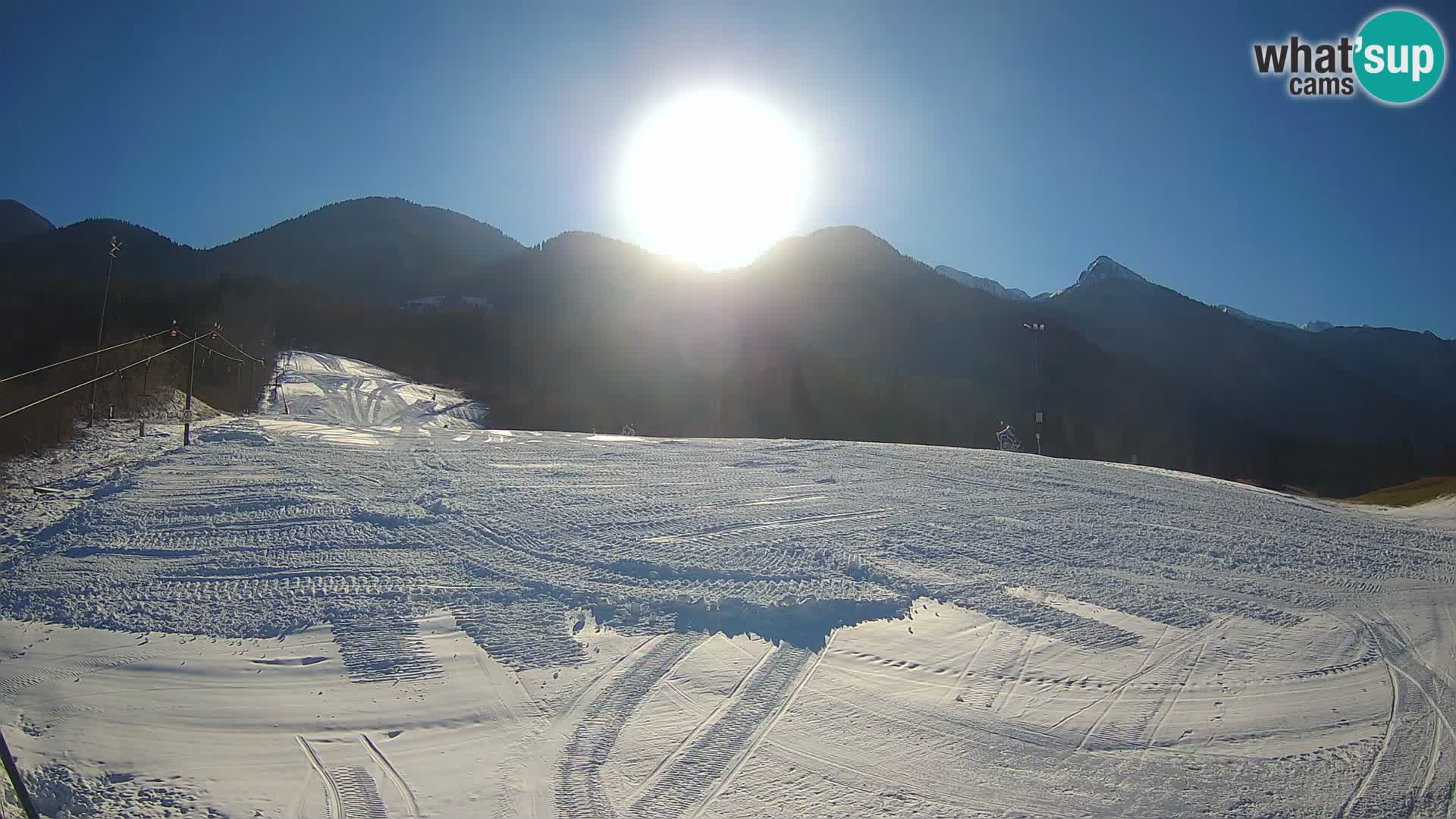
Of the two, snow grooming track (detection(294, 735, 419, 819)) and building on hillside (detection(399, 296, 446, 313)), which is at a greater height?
building on hillside (detection(399, 296, 446, 313))

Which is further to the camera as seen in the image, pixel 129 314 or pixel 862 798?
pixel 129 314

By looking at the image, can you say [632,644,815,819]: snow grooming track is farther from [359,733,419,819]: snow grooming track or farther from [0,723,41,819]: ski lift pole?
[0,723,41,819]: ski lift pole

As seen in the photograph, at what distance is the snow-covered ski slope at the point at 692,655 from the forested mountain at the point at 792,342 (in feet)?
85.7

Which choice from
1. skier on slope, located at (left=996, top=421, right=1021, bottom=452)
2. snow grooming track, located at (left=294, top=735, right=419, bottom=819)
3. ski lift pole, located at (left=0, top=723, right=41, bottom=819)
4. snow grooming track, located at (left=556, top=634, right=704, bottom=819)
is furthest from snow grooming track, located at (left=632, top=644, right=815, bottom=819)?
skier on slope, located at (left=996, top=421, right=1021, bottom=452)

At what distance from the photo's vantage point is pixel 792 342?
8275 centimetres

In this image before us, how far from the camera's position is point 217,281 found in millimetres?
71812

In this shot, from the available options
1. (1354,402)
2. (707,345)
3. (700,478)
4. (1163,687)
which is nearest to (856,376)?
(707,345)

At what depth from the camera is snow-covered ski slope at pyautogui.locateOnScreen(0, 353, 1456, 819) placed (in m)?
3.13

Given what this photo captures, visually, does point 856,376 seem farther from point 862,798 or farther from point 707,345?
point 862,798

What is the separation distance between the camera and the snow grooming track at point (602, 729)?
2.95 m

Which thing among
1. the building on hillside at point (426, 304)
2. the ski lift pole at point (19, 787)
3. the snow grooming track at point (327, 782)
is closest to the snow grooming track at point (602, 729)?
the snow grooming track at point (327, 782)

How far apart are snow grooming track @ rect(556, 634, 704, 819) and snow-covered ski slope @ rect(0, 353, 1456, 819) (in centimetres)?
2

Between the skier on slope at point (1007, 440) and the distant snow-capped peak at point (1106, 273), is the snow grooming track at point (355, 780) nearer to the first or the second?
the skier on slope at point (1007, 440)

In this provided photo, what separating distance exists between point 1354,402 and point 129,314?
166636mm
